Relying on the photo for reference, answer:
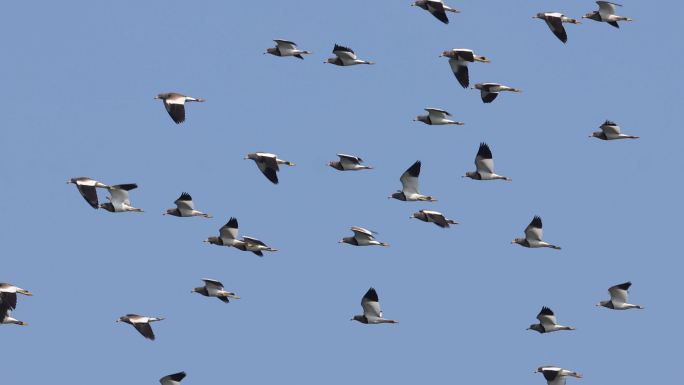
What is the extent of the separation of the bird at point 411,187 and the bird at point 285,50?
6.43 m

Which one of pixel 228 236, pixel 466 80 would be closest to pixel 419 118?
pixel 466 80

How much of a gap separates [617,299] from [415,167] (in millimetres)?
9588

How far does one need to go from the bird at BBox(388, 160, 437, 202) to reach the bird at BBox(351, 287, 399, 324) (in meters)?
3.89

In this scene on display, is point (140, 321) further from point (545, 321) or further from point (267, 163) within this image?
point (545, 321)

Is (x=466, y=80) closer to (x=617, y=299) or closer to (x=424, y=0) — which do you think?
(x=424, y=0)

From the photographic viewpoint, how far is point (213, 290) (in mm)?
98375

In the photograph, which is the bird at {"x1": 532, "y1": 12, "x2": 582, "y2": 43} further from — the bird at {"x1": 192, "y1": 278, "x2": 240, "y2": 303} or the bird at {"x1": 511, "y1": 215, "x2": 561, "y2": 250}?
the bird at {"x1": 192, "y1": 278, "x2": 240, "y2": 303}

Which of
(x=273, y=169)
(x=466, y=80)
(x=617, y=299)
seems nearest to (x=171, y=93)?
(x=273, y=169)

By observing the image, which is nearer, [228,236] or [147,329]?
[147,329]

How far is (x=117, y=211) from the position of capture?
9712 cm

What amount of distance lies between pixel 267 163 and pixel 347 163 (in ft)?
10.7

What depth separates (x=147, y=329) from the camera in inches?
3634

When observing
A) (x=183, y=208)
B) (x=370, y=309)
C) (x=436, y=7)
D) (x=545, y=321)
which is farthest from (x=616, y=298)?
(x=183, y=208)

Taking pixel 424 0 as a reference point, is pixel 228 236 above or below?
below
